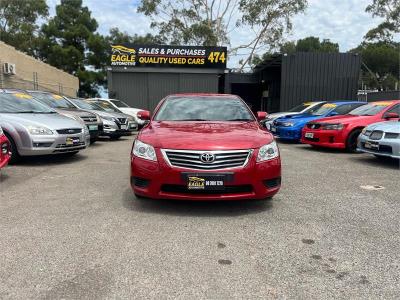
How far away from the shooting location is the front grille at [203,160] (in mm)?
4387

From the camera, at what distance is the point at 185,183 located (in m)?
4.36

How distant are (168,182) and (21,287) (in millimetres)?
1924

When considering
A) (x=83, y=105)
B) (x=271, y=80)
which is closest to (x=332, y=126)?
(x=83, y=105)

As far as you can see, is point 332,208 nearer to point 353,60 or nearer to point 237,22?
point 353,60

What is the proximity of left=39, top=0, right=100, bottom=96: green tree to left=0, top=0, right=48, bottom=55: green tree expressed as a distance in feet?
4.50

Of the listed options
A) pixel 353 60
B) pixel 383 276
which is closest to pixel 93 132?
pixel 383 276

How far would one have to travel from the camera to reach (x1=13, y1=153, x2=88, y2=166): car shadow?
26.8 feet

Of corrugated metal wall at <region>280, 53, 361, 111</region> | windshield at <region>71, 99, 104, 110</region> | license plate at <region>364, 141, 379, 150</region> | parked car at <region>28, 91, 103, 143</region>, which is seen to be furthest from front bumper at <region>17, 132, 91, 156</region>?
corrugated metal wall at <region>280, 53, 361, 111</region>

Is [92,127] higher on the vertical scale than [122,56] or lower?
lower

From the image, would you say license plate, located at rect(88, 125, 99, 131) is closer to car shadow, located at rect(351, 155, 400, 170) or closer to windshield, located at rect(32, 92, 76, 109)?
windshield, located at rect(32, 92, 76, 109)

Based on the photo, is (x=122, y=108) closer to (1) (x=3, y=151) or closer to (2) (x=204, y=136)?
(1) (x=3, y=151)

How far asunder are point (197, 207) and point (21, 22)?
46352mm

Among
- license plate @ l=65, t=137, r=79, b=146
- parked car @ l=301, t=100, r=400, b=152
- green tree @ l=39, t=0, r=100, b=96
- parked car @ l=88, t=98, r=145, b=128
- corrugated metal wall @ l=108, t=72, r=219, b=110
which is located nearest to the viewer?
license plate @ l=65, t=137, r=79, b=146

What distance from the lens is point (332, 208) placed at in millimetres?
5012
